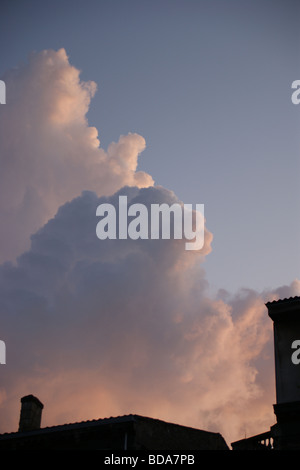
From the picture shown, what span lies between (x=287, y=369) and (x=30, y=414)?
12302 millimetres

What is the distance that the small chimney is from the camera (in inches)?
930

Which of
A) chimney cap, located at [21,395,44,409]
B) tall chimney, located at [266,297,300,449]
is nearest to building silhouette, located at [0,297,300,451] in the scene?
tall chimney, located at [266,297,300,449]

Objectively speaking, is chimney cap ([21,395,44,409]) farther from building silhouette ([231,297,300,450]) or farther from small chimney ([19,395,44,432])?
building silhouette ([231,297,300,450])

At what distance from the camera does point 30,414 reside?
77.8 ft

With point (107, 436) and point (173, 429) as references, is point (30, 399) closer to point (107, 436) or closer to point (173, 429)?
point (107, 436)

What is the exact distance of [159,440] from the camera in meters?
21.0

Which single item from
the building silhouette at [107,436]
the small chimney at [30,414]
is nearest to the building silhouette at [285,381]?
the building silhouette at [107,436]

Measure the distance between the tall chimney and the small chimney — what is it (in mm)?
11806

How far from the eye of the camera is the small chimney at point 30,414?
2361 centimetres

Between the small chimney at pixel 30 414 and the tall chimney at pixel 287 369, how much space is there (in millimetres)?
11806

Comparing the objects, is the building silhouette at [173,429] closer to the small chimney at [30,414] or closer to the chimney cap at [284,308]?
the chimney cap at [284,308]
